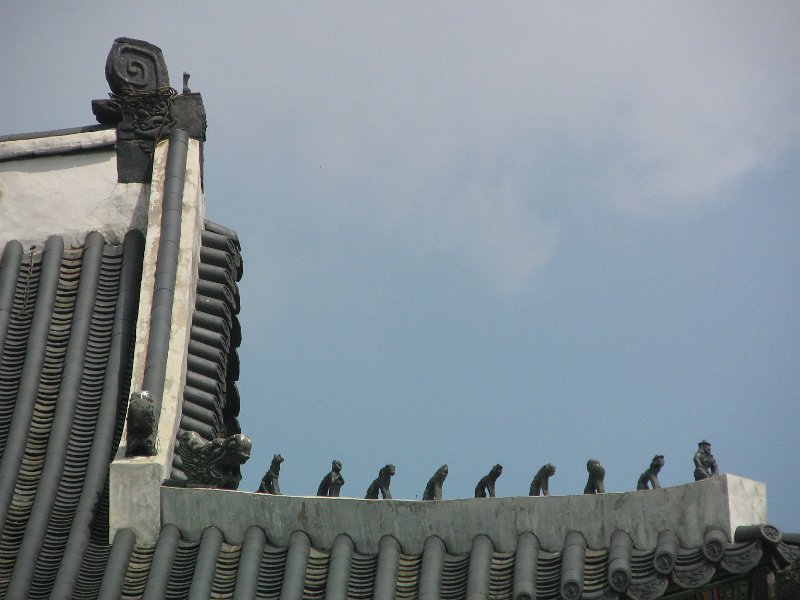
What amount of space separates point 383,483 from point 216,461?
5.51 ft

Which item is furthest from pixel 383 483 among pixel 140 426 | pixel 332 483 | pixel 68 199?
pixel 68 199

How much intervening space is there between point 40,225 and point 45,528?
5127 mm

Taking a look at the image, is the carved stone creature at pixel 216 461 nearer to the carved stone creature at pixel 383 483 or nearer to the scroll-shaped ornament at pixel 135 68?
the carved stone creature at pixel 383 483

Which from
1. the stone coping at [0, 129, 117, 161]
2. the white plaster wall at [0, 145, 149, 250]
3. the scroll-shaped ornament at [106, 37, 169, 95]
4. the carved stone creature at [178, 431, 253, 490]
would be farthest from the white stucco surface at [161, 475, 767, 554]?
the scroll-shaped ornament at [106, 37, 169, 95]

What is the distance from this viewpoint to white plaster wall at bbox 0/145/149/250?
20703 mm

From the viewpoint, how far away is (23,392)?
18.5 meters

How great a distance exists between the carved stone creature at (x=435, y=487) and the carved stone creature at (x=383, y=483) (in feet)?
2.20

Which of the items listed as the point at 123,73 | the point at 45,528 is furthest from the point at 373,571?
the point at 123,73

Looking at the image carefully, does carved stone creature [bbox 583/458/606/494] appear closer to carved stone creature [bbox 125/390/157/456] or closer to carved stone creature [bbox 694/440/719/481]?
carved stone creature [bbox 694/440/719/481]

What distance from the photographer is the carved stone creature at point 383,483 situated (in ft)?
55.8

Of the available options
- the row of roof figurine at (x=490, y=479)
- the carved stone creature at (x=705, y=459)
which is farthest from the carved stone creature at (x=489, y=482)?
the carved stone creature at (x=705, y=459)

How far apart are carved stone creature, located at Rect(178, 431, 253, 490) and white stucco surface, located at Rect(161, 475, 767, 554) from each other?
1.48 feet

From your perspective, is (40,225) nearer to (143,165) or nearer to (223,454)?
(143,165)

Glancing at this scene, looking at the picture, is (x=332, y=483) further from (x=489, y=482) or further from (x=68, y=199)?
(x=68, y=199)
